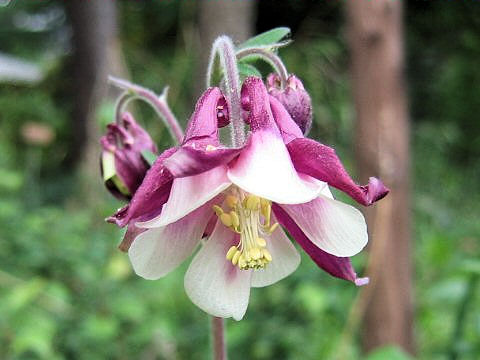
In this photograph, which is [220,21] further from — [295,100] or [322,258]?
[322,258]

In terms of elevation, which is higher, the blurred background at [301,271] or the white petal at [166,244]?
the white petal at [166,244]

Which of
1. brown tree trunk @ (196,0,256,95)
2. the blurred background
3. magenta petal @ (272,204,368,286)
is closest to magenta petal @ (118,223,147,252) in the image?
magenta petal @ (272,204,368,286)

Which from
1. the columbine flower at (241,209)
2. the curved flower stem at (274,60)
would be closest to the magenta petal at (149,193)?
the columbine flower at (241,209)

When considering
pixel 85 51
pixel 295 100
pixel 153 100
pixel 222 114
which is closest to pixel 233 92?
pixel 222 114

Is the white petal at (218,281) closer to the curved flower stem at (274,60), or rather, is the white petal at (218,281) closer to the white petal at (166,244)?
the white petal at (166,244)

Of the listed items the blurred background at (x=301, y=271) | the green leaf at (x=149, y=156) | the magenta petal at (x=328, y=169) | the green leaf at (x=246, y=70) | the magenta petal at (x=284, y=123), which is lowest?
the blurred background at (x=301, y=271)

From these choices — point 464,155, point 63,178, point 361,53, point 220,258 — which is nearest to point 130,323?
point 361,53
